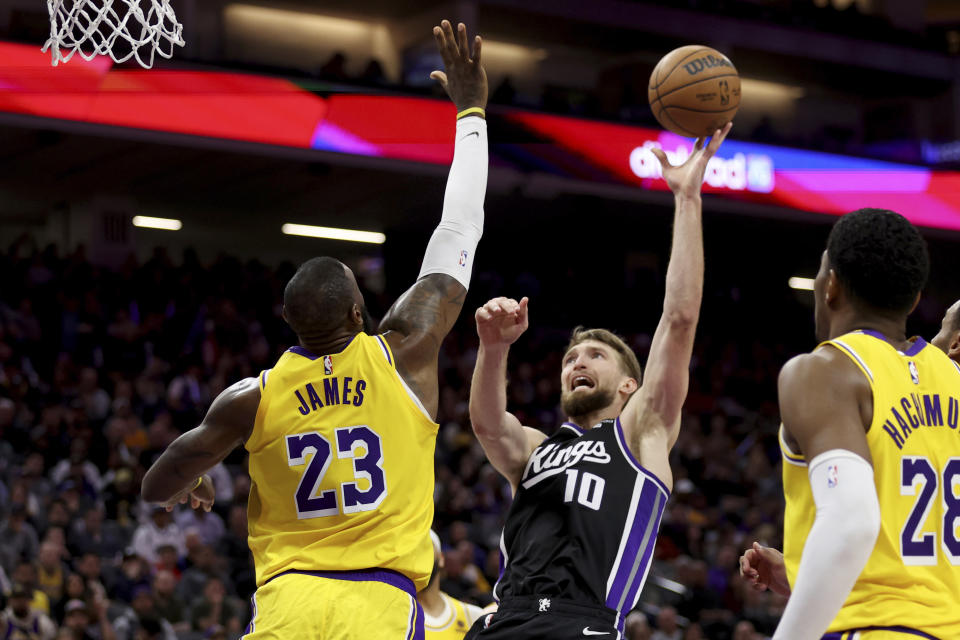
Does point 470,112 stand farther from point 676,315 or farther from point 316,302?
point 676,315

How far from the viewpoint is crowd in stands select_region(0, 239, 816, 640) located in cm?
1050

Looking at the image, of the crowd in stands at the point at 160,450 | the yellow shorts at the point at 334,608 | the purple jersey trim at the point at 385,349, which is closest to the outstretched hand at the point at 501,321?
the purple jersey trim at the point at 385,349

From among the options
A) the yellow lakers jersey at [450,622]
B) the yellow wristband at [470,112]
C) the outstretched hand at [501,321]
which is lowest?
the yellow lakers jersey at [450,622]

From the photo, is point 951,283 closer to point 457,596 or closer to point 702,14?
point 702,14

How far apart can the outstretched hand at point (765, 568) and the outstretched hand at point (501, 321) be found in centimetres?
110

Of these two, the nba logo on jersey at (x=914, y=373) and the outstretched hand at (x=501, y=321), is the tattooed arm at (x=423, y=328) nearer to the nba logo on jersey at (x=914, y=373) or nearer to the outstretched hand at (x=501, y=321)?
the outstretched hand at (x=501, y=321)

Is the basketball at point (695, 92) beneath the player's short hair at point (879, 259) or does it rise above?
above

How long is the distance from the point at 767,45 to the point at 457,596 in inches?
670

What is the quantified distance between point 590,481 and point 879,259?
1520mm

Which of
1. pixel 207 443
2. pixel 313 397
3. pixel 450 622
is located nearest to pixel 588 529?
pixel 313 397

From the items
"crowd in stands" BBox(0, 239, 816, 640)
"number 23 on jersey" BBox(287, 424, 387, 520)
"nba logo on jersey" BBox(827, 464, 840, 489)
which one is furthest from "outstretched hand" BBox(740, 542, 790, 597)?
"crowd in stands" BBox(0, 239, 816, 640)

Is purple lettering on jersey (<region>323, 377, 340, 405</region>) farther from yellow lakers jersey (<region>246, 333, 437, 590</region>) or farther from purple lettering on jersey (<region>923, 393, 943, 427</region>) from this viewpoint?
purple lettering on jersey (<region>923, 393, 943, 427</region>)

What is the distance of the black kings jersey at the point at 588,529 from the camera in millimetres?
3945

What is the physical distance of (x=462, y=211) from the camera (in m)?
4.23
